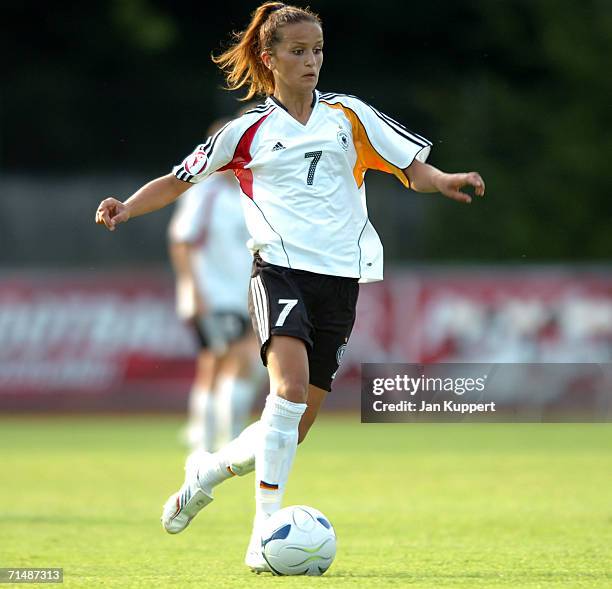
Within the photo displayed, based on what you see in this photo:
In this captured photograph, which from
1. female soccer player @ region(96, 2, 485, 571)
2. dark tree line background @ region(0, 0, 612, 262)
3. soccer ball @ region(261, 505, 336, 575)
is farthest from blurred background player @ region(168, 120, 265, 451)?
dark tree line background @ region(0, 0, 612, 262)

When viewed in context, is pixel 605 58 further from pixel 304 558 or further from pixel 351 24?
pixel 304 558

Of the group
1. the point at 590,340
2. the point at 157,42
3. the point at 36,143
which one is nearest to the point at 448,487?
the point at 590,340

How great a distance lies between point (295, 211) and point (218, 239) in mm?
5293

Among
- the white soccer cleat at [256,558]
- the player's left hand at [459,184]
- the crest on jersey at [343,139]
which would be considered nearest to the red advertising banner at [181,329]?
the crest on jersey at [343,139]

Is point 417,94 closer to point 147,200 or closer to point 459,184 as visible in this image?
point 147,200

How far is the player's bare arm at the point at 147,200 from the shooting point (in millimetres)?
5590

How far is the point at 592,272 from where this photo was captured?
15.4 meters

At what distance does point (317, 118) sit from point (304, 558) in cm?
171

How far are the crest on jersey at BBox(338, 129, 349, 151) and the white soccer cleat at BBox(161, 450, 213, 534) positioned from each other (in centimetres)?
137

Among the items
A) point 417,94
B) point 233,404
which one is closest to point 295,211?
point 233,404

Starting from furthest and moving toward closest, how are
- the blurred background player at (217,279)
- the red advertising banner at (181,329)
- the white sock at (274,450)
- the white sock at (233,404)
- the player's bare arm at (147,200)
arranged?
the red advertising banner at (181,329) < the blurred background player at (217,279) < the white sock at (233,404) < the player's bare arm at (147,200) < the white sock at (274,450)

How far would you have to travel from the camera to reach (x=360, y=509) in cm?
774

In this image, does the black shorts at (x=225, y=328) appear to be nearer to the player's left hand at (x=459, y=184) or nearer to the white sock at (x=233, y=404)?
the white sock at (x=233, y=404)

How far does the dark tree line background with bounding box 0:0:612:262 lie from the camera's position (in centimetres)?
2008
